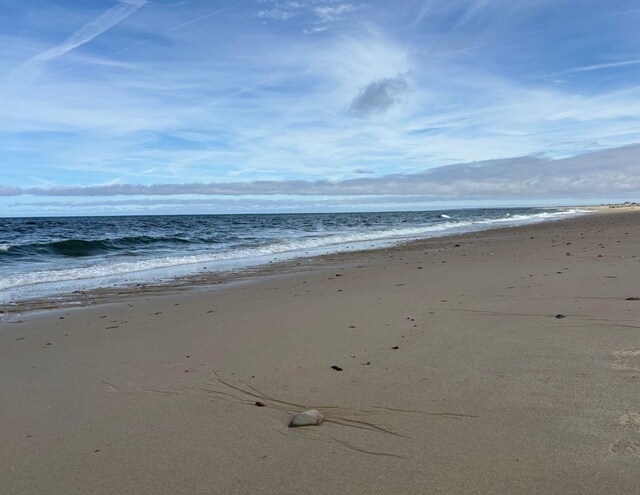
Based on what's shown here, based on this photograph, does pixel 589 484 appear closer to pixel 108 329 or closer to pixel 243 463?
pixel 243 463

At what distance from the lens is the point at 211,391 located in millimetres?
3824

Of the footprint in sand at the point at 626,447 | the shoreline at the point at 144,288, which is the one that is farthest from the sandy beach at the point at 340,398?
the shoreline at the point at 144,288

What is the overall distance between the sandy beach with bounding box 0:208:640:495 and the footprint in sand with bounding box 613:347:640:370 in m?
0.03

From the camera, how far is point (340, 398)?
3516mm

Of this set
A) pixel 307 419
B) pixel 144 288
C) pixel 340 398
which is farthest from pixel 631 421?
pixel 144 288

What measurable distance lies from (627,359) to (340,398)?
234cm

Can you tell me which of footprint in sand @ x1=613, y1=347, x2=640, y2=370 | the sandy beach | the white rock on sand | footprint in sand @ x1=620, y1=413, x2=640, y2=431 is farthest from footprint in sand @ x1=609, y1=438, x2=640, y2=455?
the white rock on sand

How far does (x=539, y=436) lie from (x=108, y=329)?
548cm

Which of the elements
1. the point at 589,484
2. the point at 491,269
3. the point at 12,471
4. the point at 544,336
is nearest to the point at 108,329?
the point at 12,471

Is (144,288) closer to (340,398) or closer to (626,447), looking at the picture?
(340,398)

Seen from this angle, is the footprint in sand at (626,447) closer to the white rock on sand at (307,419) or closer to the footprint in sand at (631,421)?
the footprint in sand at (631,421)

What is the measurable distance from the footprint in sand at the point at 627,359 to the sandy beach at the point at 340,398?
0.03 m

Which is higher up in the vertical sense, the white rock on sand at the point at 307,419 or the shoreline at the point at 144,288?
the white rock on sand at the point at 307,419

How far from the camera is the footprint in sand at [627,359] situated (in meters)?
3.70
